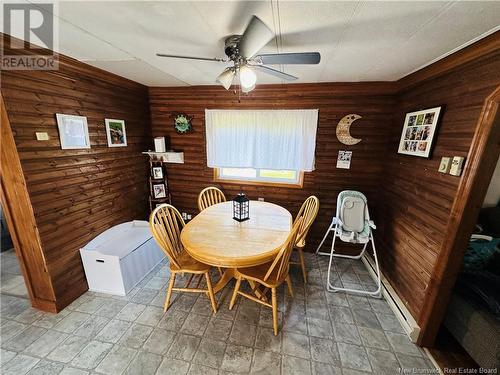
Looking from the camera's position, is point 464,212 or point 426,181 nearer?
point 464,212

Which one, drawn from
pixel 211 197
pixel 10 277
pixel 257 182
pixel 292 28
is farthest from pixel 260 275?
pixel 10 277

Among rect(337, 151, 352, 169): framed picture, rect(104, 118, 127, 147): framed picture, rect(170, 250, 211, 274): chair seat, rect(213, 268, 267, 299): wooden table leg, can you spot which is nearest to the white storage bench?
rect(170, 250, 211, 274): chair seat

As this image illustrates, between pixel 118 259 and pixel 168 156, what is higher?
pixel 168 156

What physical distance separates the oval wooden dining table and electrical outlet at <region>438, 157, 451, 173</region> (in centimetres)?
136

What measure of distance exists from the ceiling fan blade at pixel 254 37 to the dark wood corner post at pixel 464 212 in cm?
149

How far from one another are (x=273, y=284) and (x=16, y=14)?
8.16ft

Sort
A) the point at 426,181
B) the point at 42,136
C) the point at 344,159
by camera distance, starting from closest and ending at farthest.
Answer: the point at 42,136 < the point at 426,181 < the point at 344,159

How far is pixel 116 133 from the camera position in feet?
8.18

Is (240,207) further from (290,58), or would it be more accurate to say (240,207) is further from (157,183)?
(157,183)

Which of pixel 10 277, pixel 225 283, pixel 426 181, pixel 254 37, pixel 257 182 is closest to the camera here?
pixel 254 37

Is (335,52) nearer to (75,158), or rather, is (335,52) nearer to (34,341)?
(75,158)

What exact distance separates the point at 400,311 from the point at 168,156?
11.2ft

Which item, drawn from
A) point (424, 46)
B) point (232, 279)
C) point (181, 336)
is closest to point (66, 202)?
point (181, 336)

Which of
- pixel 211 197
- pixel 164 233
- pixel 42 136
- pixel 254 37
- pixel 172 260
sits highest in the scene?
pixel 254 37
